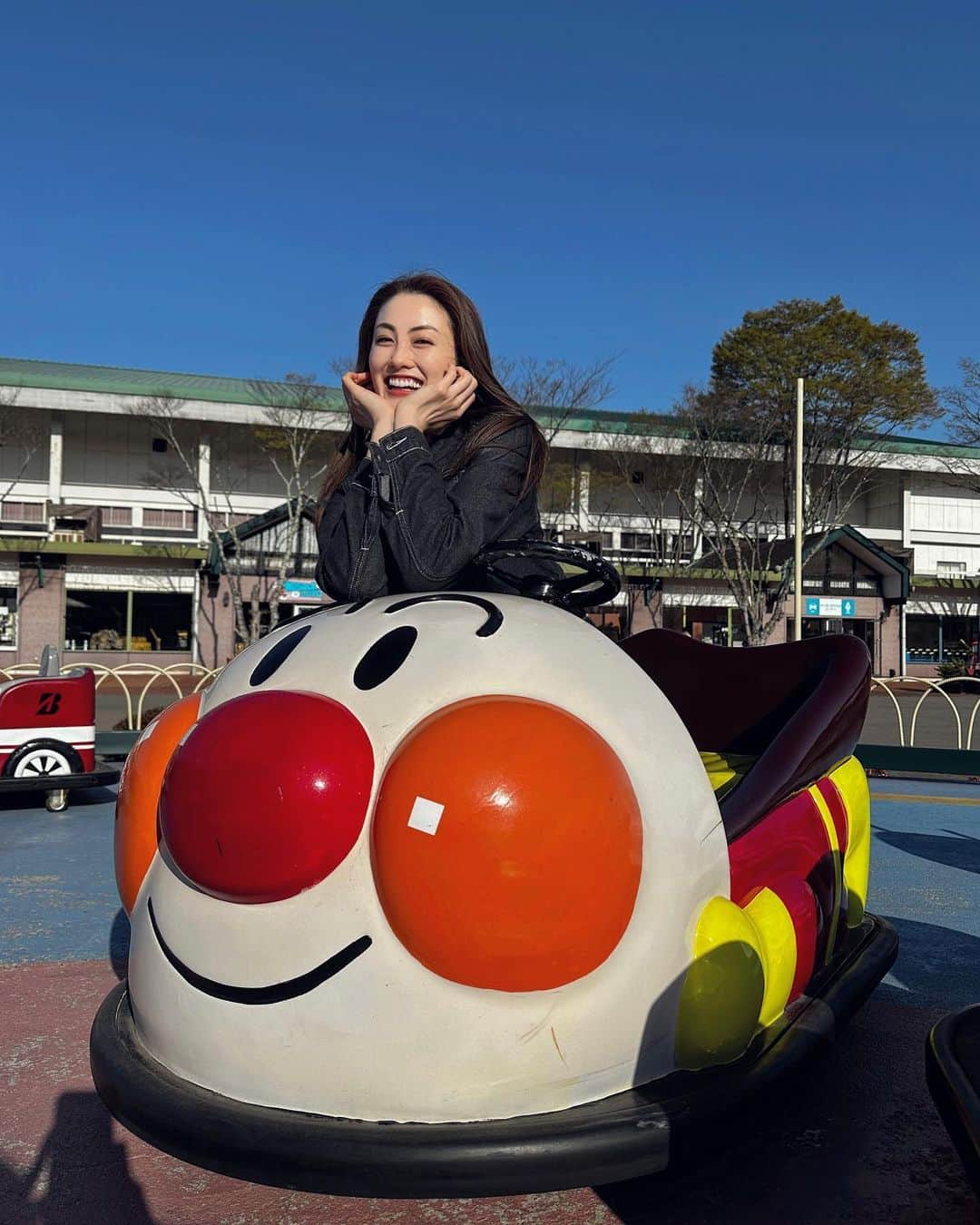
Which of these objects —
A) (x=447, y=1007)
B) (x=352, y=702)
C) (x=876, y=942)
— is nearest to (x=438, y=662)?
(x=352, y=702)

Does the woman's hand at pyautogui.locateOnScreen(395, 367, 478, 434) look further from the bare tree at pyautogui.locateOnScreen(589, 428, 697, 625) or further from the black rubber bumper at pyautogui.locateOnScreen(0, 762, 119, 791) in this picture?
the bare tree at pyautogui.locateOnScreen(589, 428, 697, 625)

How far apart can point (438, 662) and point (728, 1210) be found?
111 centimetres

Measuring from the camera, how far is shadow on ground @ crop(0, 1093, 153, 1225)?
6.09 feet

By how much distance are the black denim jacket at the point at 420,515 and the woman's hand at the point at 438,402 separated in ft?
0.18

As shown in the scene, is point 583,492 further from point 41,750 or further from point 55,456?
point 41,750

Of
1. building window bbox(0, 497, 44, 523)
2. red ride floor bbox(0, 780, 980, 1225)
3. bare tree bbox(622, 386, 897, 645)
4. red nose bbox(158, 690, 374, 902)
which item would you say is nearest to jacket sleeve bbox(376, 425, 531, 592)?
red nose bbox(158, 690, 374, 902)

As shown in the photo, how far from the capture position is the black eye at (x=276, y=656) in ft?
6.44

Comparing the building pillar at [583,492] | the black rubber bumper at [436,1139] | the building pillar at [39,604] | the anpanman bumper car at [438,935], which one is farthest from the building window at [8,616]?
the black rubber bumper at [436,1139]

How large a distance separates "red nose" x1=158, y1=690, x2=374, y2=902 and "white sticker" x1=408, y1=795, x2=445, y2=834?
99mm

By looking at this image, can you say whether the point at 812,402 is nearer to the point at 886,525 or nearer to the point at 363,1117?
the point at 886,525

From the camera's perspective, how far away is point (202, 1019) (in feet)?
5.75

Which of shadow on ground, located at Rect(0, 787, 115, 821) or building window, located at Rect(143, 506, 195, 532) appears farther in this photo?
building window, located at Rect(143, 506, 195, 532)

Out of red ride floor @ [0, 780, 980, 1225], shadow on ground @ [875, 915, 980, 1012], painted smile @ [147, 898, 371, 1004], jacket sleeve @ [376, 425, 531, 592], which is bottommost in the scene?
shadow on ground @ [875, 915, 980, 1012]

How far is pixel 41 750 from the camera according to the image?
22.0ft
